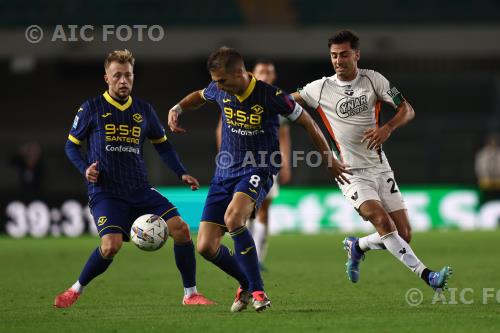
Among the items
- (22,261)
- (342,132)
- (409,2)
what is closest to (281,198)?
(22,261)

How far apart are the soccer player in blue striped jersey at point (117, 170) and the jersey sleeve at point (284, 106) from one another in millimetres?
894

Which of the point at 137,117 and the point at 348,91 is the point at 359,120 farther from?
the point at 137,117

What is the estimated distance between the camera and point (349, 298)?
28.5ft

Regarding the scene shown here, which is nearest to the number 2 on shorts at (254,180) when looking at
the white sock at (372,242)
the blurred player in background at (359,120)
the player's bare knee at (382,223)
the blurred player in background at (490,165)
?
the blurred player in background at (359,120)

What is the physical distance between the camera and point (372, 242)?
9211mm

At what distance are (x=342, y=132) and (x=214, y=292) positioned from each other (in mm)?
1853

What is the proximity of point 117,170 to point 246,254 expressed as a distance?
49.4 inches

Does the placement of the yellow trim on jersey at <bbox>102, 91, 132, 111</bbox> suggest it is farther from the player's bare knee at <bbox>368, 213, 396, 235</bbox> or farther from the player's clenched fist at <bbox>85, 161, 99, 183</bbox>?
the player's bare knee at <bbox>368, 213, 396, 235</bbox>

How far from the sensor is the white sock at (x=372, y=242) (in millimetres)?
9117

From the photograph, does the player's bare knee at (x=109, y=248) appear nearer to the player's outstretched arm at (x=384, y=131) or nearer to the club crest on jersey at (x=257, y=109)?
the club crest on jersey at (x=257, y=109)

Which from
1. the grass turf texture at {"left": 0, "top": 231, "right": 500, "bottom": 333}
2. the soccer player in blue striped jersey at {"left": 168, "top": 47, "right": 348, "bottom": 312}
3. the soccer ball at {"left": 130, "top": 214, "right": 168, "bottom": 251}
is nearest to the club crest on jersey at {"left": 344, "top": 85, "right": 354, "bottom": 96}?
the soccer player in blue striped jersey at {"left": 168, "top": 47, "right": 348, "bottom": 312}

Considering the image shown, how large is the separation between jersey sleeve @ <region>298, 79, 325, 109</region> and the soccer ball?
5.71ft

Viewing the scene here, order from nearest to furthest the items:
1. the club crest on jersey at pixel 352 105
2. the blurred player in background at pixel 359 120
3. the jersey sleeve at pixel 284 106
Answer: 1. the jersey sleeve at pixel 284 106
2. the blurred player in background at pixel 359 120
3. the club crest on jersey at pixel 352 105

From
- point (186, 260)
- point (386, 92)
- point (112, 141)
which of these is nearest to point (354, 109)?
point (386, 92)
